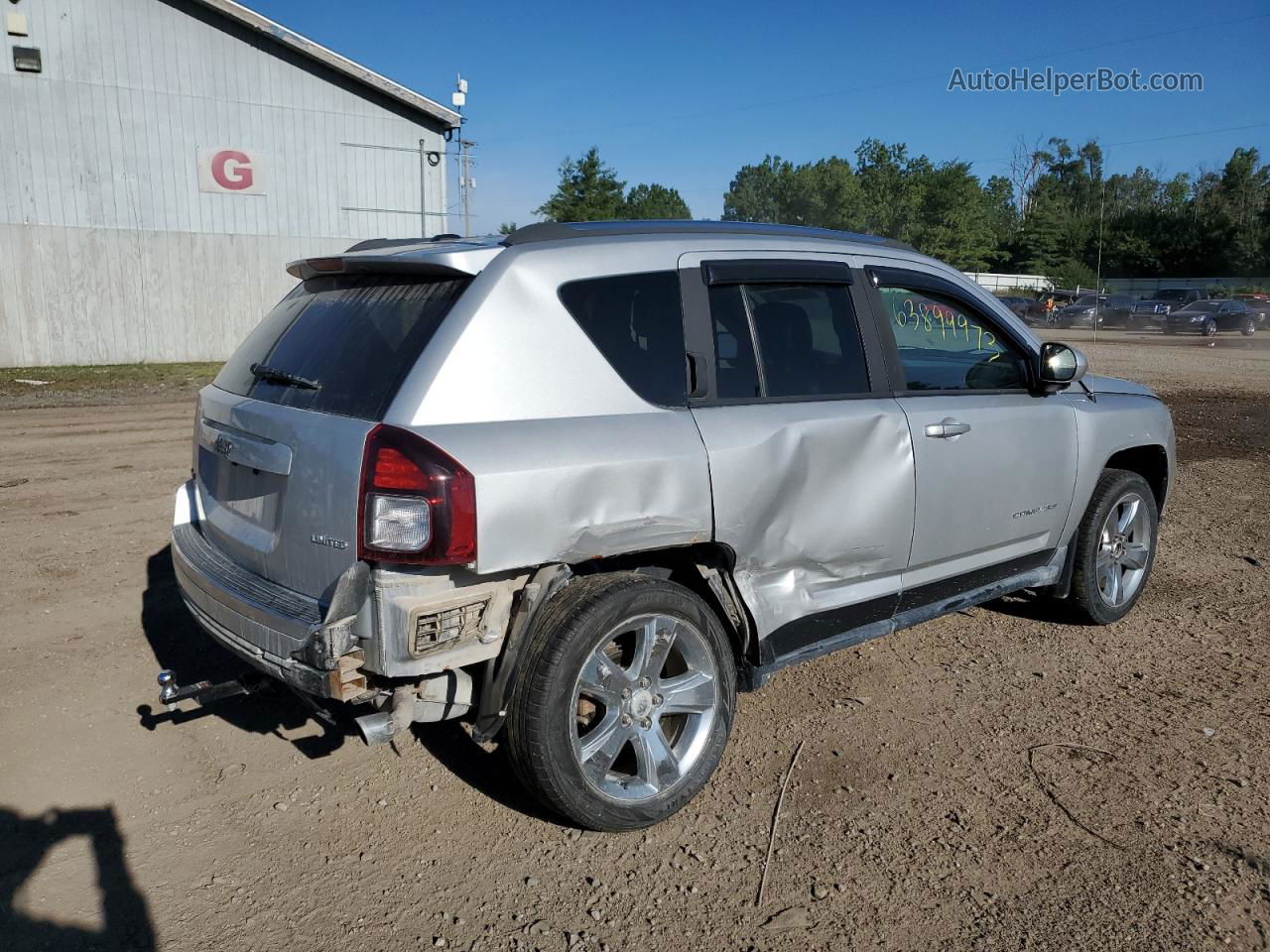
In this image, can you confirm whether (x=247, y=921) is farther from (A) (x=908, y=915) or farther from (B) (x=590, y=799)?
(A) (x=908, y=915)

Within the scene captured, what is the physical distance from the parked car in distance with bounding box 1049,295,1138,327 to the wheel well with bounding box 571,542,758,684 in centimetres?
4477

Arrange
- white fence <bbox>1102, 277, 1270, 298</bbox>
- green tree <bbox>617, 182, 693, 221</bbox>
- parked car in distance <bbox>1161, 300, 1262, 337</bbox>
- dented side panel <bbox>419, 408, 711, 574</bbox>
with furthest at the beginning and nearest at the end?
1. green tree <bbox>617, 182, 693, 221</bbox>
2. white fence <bbox>1102, 277, 1270, 298</bbox>
3. parked car in distance <bbox>1161, 300, 1262, 337</bbox>
4. dented side panel <bbox>419, 408, 711, 574</bbox>

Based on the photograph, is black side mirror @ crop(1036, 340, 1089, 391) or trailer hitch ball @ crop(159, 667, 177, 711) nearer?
trailer hitch ball @ crop(159, 667, 177, 711)

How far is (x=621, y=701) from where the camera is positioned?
10.5 ft

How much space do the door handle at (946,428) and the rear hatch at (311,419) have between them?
1.97 m

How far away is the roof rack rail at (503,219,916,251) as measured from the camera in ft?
10.6

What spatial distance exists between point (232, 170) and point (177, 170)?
1009 millimetres

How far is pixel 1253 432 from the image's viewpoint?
1159 cm

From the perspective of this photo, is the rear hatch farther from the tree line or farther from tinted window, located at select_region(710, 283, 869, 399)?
the tree line

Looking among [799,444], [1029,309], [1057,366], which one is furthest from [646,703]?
[1029,309]

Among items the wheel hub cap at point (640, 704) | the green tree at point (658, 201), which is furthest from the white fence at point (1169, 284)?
the wheel hub cap at point (640, 704)

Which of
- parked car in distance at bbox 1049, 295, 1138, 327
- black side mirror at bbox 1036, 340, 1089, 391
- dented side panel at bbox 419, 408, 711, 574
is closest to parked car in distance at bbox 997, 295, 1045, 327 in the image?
parked car in distance at bbox 1049, 295, 1138, 327

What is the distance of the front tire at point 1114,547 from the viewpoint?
4.86 meters

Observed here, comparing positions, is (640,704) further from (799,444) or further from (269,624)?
(269,624)
